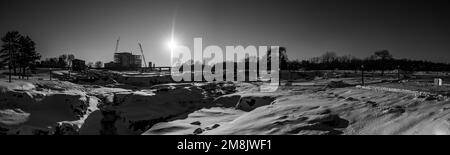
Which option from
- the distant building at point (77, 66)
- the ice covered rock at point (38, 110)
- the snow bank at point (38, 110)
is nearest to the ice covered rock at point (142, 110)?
the snow bank at point (38, 110)

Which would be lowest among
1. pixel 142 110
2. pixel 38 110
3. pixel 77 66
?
pixel 142 110

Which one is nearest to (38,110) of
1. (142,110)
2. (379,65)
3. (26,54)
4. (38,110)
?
(38,110)

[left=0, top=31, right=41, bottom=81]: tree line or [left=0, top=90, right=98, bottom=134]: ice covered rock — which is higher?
[left=0, top=31, right=41, bottom=81]: tree line

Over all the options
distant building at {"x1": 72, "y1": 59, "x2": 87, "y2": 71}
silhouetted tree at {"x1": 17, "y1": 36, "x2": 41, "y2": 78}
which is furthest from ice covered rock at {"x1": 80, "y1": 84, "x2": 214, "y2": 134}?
distant building at {"x1": 72, "y1": 59, "x2": 87, "y2": 71}

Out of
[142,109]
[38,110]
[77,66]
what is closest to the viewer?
[38,110]

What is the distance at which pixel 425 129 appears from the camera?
11.0 metres

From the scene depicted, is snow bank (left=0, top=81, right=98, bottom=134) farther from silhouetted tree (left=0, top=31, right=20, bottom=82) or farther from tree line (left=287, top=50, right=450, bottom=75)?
tree line (left=287, top=50, right=450, bottom=75)

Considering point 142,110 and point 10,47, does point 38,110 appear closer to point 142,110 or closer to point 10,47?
point 142,110

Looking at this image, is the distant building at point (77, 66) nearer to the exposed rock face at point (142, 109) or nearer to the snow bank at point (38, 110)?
the exposed rock face at point (142, 109)

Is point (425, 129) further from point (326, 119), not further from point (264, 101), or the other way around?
point (264, 101)

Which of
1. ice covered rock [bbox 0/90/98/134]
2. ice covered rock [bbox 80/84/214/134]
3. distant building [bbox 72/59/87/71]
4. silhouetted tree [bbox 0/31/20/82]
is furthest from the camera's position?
distant building [bbox 72/59/87/71]
